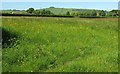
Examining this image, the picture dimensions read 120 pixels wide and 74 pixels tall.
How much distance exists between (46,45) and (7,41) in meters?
2.81

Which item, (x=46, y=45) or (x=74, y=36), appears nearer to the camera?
(x=46, y=45)

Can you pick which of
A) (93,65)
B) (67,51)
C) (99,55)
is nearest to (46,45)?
(67,51)

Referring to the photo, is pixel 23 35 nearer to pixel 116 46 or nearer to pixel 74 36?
pixel 74 36

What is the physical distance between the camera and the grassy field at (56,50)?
53.7ft

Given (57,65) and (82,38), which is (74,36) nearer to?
(82,38)

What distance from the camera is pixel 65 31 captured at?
26.1 m

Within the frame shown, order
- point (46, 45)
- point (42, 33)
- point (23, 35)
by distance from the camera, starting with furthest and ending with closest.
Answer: point (42, 33) → point (23, 35) → point (46, 45)

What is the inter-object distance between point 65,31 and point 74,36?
154 centimetres

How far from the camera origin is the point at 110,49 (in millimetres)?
21438

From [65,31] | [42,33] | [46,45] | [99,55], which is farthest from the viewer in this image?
[65,31]

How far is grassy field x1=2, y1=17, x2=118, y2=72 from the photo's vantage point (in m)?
16.4

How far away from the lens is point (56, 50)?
771 inches

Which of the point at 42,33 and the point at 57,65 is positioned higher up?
the point at 42,33

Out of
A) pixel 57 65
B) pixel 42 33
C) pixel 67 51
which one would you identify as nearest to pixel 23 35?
pixel 42 33
